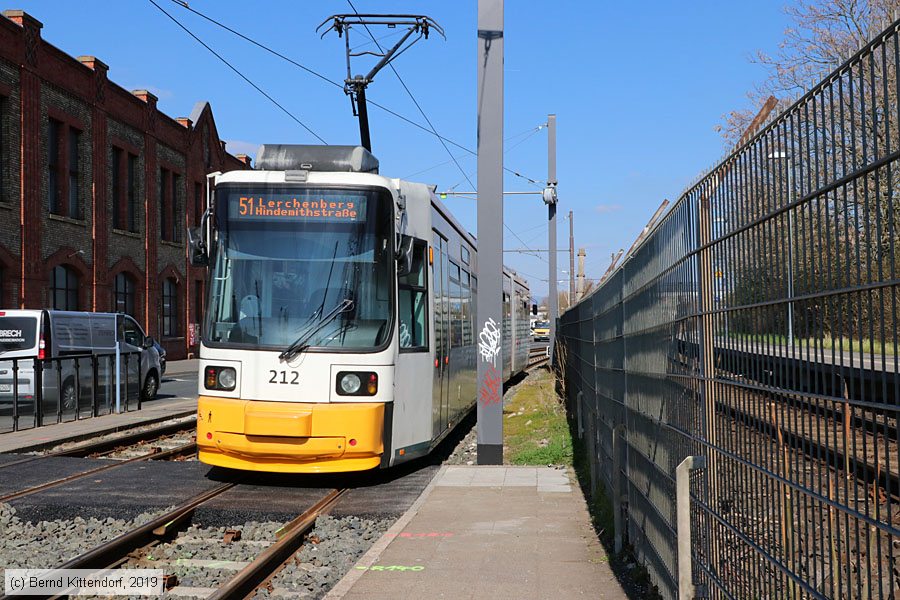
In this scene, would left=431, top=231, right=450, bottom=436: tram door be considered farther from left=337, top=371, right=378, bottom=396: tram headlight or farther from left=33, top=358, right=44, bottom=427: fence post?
left=33, top=358, right=44, bottom=427: fence post

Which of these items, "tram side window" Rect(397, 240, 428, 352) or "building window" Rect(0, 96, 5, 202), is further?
"building window" Rect(0, 96, 5, 202)

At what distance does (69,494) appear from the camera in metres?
9.30

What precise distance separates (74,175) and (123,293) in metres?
5.91

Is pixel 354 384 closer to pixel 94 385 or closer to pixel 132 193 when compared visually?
pixel 94 385

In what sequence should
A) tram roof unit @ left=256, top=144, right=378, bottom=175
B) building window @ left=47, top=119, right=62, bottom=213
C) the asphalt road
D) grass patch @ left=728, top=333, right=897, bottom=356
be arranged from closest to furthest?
grass patch @ left=728, top=333, right=897, bottom=356, tram roof unit @ left=256, top=144, right=378, bottom=175, the asphalt road, building window @ left=47, top=119, right=62, bottom=213

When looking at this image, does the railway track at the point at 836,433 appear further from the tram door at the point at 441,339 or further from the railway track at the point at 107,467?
the tram door at the point at 441,339

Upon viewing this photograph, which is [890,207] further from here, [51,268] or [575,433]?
[51,268]

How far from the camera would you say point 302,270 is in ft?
32.1

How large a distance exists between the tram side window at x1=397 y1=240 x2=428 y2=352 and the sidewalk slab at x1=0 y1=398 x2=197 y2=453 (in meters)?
5.67

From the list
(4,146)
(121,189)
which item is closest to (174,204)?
(121,189)

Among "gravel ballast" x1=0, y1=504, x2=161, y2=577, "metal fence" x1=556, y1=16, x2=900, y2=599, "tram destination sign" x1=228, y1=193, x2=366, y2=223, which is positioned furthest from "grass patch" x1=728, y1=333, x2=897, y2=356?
"tram destination sign" x1=228, y1=193, x2=366, y2=223

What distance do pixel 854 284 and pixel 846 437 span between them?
0.34 m

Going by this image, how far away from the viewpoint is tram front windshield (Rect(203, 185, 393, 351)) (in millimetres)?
9727

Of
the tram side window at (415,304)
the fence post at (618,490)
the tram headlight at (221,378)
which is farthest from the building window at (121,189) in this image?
the fence post at (618,490)
